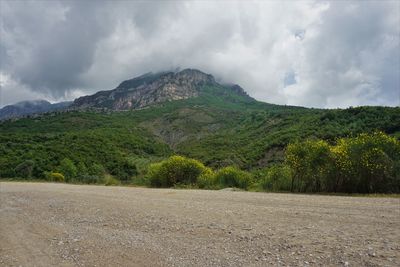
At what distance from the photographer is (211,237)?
8.02 meters

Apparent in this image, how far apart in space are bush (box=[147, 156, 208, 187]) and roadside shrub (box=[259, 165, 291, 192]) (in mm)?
7339

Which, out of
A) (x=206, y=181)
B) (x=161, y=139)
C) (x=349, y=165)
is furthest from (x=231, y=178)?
(x=161, y=139)

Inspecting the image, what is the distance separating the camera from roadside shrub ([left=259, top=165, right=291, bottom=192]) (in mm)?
21258

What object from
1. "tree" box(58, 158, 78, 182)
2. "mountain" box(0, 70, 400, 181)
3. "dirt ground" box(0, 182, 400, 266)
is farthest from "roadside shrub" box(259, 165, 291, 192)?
"tree" box(58, 158, 78, 182)

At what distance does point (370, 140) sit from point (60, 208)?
50.9ft

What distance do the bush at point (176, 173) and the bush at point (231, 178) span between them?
8.09 ft

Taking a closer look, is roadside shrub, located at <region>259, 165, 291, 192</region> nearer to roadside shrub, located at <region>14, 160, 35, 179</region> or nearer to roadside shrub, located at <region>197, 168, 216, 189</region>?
roadside shrub, located at <region>197, 168, 216, 189</region>

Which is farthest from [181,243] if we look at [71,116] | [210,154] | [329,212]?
[71,116]

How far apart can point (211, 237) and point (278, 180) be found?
574 inches

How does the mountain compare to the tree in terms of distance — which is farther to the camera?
the mountain

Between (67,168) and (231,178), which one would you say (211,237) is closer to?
(231,178)

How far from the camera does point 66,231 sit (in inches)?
377

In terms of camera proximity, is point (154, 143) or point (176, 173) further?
point (154, 143)

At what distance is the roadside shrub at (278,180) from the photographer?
2126 cm
